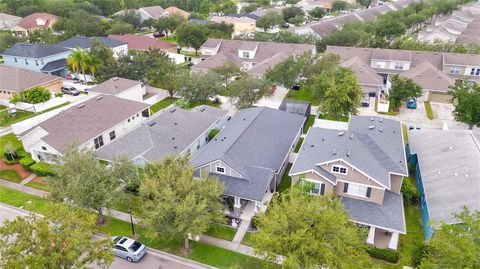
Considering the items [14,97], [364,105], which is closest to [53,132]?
[14,97]

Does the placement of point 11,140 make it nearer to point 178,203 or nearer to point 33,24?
point 178,203

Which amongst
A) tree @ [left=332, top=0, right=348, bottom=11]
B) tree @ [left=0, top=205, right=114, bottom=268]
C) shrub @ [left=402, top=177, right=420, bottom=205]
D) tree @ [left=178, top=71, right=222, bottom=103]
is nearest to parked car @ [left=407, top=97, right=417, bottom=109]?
shrub @ [left=402, top=177, right=420, bottom=205]

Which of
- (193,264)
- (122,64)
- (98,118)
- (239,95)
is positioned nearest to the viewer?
(193,264)

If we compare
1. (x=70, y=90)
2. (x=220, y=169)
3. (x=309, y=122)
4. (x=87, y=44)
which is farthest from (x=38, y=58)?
(x=220, y=169)

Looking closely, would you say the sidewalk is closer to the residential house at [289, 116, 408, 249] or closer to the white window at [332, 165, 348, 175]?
the residential house at [289, 116, 408, 249]

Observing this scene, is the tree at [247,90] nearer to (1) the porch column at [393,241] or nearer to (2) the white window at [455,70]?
(1) the porch column at [393,241]

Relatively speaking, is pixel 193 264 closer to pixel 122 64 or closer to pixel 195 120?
pixel 195 120

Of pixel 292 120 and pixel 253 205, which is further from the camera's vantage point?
pixel 292 120

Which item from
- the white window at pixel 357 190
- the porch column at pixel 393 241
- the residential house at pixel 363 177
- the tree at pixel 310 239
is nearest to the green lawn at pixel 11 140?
the residential house at pixel 363 177
